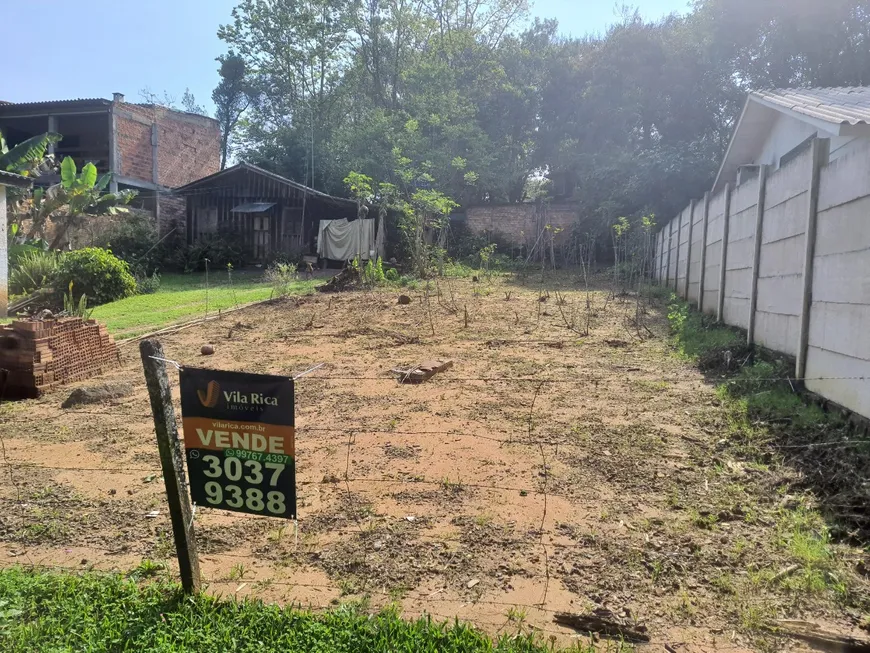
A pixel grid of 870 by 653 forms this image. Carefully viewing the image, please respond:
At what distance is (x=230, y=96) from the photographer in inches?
1529

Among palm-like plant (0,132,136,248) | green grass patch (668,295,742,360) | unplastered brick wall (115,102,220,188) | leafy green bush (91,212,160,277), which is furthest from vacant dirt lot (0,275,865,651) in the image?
unplastered brick wall (115,102,220,188)

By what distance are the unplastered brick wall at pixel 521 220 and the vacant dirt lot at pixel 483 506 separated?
1643 cm

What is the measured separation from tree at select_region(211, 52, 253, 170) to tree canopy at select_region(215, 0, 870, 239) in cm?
254

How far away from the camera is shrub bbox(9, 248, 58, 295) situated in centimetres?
1467

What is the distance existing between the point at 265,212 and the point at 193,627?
71.6 ft

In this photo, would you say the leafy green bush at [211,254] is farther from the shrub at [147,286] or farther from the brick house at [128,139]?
the shrub at [147,286]

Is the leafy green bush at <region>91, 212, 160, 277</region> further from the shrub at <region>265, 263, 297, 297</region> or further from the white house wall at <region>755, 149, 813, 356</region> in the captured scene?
the white house wall at <region>755, 149, 813, 356</region>

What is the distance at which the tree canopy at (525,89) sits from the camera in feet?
68.4

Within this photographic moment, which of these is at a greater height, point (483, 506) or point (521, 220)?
point (521, 220)

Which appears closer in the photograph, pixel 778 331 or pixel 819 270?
pixel 819 270

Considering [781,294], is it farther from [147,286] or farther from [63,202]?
[63,202]

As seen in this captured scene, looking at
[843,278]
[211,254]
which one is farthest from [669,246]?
[211,254]

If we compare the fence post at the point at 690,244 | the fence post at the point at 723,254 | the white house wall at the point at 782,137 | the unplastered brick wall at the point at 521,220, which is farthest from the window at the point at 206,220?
the fence post at the point at 723,254

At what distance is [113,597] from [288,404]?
1.34 metres
